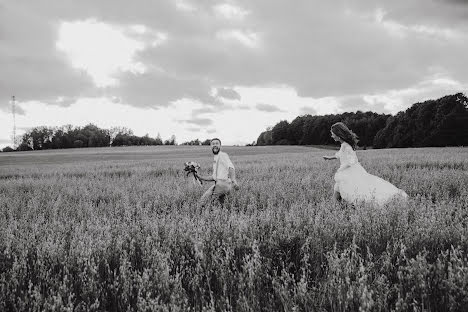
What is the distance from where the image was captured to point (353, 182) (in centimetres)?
629

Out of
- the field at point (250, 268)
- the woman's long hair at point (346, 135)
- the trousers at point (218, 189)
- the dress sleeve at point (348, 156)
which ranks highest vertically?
the woman's long hair at point (346, 135)

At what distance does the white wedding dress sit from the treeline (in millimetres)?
79180

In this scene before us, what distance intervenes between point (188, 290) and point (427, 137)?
2638 inches

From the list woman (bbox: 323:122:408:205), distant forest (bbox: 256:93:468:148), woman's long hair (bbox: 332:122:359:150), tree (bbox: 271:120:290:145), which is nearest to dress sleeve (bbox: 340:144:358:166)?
woman (bbox: 323:122:408:205)

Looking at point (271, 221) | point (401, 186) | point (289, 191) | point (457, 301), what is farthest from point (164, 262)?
point (401, 186)

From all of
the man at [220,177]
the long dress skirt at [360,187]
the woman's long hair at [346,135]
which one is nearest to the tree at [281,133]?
the woman's long hair at [346,135]

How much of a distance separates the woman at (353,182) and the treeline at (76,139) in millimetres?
79094

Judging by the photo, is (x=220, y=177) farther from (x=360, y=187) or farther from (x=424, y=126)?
(x=424, y=126)

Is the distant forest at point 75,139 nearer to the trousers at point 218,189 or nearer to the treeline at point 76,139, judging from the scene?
the treeline at point 76,139

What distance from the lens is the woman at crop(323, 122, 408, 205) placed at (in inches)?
238

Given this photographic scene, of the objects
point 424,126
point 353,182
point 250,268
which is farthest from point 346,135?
point 424,126

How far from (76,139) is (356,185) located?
298 feet

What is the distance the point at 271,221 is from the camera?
4.09m

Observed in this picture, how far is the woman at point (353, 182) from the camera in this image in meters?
6.04
